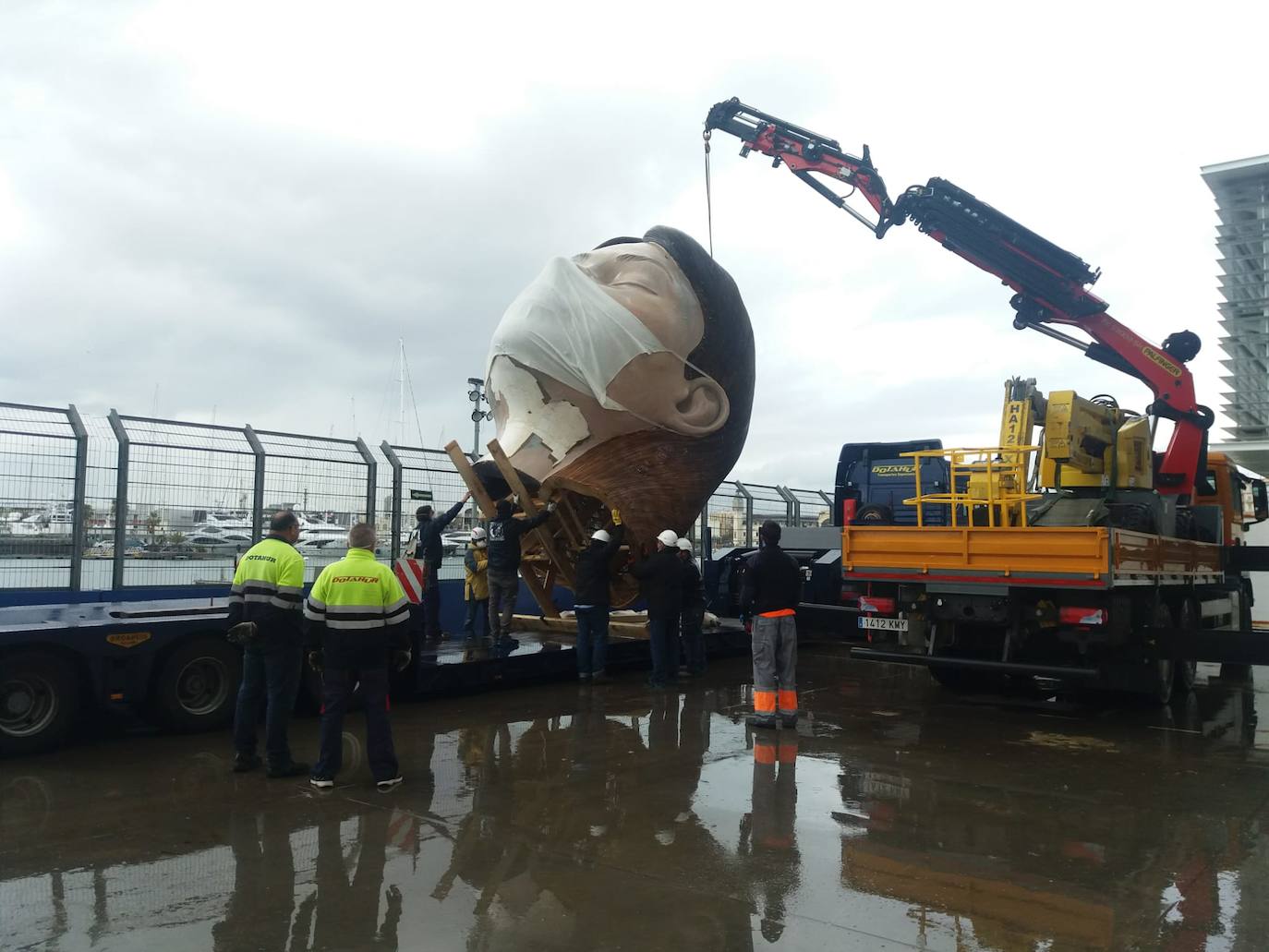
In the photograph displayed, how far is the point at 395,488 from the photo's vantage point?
41.9 feet

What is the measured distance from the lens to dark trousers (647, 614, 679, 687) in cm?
1012

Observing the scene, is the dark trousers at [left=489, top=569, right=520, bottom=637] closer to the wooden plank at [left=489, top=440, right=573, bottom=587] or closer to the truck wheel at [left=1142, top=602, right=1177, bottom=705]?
the wooden plank at [left=489, top=440, right=573, bottom=587]

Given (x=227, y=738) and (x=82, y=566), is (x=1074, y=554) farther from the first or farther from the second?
(x=82, y=566)

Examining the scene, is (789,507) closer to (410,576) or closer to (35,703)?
(410,576)

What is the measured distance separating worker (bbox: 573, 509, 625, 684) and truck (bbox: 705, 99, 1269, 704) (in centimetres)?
251

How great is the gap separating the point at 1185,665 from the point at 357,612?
8521mm

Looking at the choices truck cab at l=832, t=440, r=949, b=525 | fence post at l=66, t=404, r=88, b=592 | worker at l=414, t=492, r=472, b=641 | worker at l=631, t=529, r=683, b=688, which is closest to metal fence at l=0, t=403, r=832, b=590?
fence post at l=66, t=404, r=88, b=592

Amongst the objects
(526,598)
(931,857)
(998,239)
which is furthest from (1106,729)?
(998,239)

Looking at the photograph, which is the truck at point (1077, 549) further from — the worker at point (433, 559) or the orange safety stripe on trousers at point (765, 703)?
the worker at point (433, 559)

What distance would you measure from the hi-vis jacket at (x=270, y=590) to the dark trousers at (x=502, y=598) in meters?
4.44

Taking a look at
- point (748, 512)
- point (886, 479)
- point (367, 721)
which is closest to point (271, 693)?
point (367, 721)

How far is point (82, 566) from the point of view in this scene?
987 cm

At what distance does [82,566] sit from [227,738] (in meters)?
3.71

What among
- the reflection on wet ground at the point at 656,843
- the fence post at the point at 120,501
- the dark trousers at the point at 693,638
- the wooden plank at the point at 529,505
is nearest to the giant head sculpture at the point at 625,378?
the wooden plank at the point at 529,505
